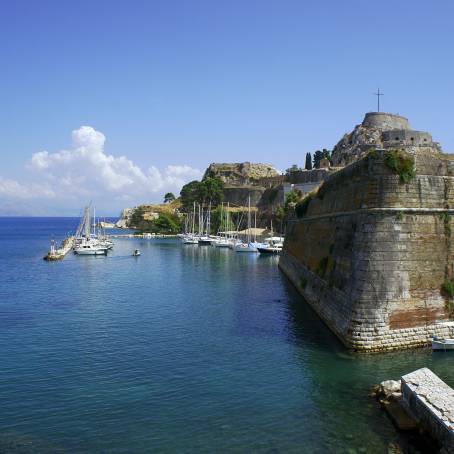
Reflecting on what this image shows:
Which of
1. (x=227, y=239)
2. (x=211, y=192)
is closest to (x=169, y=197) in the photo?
(x=211, y=192)

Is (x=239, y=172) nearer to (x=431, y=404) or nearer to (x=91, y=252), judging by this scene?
(x=91, y=252)

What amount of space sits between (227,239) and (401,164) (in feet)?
213

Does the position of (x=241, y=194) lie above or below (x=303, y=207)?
above

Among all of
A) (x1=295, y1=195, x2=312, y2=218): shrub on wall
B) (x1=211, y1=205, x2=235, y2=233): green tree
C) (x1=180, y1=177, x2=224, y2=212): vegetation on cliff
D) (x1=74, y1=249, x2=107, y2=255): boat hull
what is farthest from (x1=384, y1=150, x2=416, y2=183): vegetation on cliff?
(x1=180, y1=177, x2=224, y2=212): vegetation on cliff

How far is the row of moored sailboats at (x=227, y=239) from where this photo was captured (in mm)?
71062

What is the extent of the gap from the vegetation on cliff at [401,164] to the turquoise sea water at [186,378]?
6.87 meters

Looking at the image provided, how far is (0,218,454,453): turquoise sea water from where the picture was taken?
12797mm

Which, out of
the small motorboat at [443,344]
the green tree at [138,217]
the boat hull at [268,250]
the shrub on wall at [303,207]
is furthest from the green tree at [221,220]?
the small motorboat at [443,344]

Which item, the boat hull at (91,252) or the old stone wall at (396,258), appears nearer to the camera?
the old stone wall at (396,258)

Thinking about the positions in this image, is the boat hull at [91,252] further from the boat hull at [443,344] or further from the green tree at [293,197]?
the boat hull at [443,344]

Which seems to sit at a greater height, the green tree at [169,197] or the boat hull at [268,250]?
the green tree at [169,197]

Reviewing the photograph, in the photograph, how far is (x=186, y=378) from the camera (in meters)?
17.2

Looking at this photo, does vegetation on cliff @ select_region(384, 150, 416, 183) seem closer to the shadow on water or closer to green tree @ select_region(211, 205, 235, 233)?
the shadow on water

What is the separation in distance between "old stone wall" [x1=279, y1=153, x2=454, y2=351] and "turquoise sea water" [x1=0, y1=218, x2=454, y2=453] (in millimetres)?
1038
